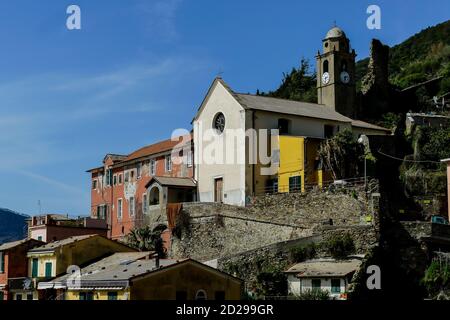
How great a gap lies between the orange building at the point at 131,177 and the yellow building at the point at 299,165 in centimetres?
1173

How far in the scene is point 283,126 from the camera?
59.9 metres

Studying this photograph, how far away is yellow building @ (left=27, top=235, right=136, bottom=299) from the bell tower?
29.2 m

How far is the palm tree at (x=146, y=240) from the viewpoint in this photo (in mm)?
57438

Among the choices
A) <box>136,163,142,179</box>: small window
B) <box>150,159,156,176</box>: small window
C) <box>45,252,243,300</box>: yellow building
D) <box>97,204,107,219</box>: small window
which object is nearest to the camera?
<box>45,252,243,300</box>: yellow building

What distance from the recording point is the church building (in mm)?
55938

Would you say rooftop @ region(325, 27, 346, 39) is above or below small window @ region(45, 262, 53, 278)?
above

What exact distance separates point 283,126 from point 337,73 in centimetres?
1526

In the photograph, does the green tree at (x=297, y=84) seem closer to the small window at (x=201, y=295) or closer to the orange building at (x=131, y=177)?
the orange building at (x=131, y=177)

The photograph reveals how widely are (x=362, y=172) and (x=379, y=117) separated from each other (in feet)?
76.8

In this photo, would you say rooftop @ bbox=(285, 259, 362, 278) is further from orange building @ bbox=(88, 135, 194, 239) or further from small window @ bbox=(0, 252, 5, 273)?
orange building @ bbox=(88, 135, 194, 239)

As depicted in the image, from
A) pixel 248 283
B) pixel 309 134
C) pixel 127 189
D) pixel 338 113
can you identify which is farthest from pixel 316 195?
pixel 127 189

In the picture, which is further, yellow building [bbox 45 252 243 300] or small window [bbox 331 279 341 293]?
small window [bbox 331 279 341 293]

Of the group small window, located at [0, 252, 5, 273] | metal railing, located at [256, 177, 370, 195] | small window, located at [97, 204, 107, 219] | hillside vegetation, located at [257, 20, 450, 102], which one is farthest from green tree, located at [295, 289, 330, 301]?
hillside vegetation, located at [257, 20, 450, 102]

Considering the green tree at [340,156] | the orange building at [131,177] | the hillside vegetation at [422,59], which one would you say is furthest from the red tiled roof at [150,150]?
the hillside vegetation at [422,59]
